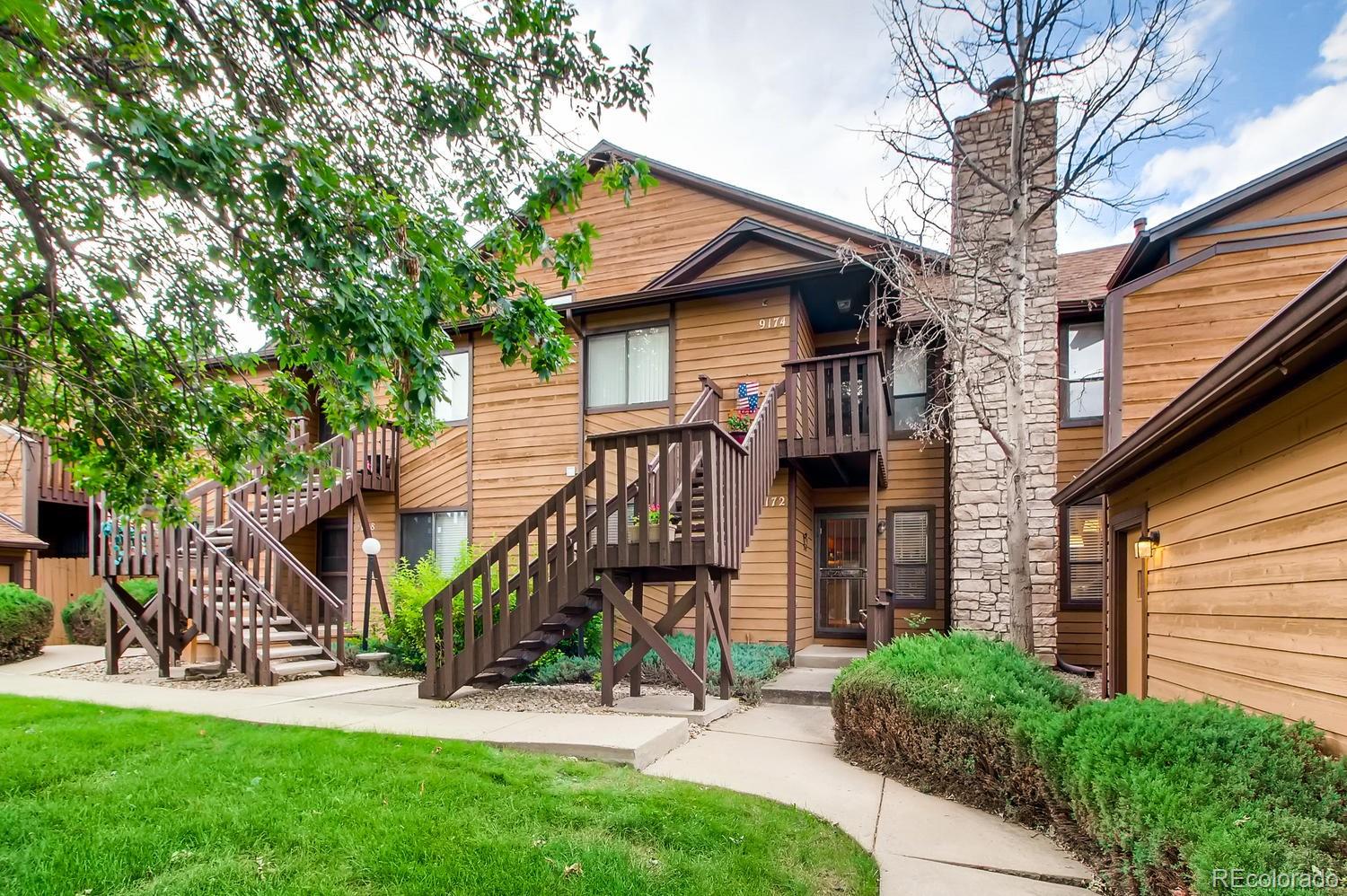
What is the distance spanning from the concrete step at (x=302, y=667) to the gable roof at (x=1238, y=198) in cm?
1049

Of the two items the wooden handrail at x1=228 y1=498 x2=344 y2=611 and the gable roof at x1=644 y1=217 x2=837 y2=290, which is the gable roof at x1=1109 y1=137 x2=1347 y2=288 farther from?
the wooden handrail at x1=228 y1=498 x2=344 y2=611

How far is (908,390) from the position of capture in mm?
11227

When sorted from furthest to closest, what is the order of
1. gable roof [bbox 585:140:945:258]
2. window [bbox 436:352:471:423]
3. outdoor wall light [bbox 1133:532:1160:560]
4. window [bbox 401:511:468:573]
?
window [bbox 436:352:471:423] < window [bbox 401:511:468:573] < gable roof [bbox 585:140:945:258] < outdoor wall light [bbox 1133:532:1160:560]

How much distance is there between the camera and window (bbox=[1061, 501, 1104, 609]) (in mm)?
9781

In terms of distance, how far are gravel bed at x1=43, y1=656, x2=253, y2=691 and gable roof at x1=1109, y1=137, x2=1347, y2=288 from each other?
10.9 m

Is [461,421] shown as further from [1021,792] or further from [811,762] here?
[1021,792]

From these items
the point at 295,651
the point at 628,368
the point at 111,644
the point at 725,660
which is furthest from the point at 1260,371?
the point at 111,644

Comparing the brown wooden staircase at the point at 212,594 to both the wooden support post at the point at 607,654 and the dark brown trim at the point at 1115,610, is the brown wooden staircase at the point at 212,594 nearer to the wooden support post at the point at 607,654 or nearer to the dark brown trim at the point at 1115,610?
the wooden support post at the point at 607,654

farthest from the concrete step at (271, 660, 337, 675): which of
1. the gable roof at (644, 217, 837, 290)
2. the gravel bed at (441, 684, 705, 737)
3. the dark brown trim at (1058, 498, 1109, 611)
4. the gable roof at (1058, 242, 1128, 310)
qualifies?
the gable roof at (1058, 242, 1128, 310)

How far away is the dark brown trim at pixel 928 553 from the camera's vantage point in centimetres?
1056

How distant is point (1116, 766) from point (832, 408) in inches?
265

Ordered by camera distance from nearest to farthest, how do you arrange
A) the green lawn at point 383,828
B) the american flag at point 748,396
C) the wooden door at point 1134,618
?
the green lawn at point 383,828, the wooden door at point 1134,618, the american flag at point 748,396

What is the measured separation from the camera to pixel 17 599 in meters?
10.2

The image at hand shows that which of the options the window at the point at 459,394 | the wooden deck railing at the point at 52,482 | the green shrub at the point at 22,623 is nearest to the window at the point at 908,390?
the window at the point at 459,394
